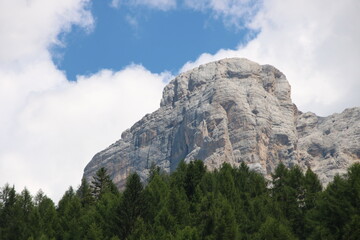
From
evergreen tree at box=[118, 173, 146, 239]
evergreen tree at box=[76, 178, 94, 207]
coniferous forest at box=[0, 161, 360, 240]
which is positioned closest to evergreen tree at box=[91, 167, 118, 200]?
evergreen tree at box=[76, 178, 94, 207]

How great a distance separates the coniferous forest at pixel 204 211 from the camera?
217ft

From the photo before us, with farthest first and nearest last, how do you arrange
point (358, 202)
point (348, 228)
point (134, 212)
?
point (134, 212), point (358, 202), point (348, 228)

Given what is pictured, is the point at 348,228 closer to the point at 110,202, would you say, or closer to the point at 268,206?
the point at 268,206

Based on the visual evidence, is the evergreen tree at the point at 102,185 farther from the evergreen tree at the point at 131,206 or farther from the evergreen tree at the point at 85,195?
the evergreen tree at the point at 131,206

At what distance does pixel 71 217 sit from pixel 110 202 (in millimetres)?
7831

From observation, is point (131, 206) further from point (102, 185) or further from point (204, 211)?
point (102, 185)

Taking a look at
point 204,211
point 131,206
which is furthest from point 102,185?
point 204,211

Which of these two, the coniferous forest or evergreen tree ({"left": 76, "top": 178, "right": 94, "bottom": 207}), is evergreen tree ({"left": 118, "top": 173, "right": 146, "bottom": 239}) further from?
evergreen tree ({"left": 76, "top": 178, "right": 94, "bottom": 207})

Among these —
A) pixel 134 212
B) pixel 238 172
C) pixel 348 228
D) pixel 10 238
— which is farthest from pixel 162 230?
pixel 238 172

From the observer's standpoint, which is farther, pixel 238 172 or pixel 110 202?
pixel 238 172

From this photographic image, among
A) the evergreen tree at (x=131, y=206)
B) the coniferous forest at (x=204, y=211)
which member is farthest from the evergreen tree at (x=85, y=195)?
the evergreen tree at (x=131, y=206)

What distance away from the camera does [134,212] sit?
78.0 m

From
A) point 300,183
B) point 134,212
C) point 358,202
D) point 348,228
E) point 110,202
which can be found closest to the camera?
point 348,228

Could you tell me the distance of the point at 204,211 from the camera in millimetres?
72938
